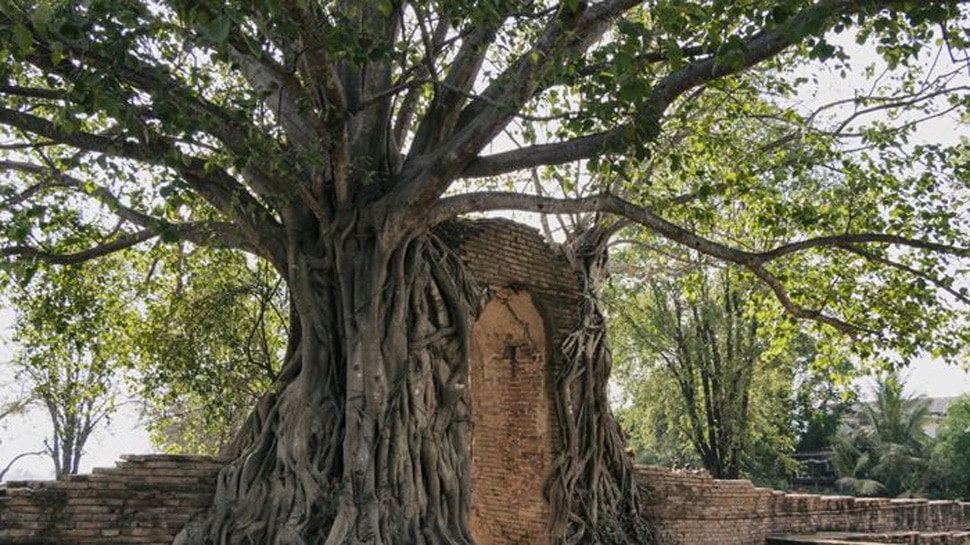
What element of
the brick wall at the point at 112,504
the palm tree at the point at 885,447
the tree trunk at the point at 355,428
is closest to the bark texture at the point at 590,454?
the tree trunk at the point at 355,428

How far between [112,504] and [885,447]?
88.9ft

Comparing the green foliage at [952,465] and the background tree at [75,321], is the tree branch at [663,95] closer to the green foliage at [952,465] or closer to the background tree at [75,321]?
the background tree at [75,321]

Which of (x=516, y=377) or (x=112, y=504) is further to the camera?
(x=516, y=377)

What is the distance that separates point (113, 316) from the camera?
9.68m

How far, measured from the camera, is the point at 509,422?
9234 millimetres

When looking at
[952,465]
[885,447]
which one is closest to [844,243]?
[952,465]

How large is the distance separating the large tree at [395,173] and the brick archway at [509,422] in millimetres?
358

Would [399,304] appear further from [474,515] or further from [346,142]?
[474,515]

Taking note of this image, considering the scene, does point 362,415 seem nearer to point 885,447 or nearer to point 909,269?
point 909,269

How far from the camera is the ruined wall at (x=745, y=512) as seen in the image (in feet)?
32.4

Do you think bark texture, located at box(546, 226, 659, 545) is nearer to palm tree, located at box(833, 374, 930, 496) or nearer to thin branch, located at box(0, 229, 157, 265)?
thin branch, located at box(0, 229, 157, 265)

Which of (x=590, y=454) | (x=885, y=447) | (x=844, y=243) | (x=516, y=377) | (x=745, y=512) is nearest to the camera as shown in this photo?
(x=844, y=243)

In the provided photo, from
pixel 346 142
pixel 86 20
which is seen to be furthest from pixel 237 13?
pixel 346 142

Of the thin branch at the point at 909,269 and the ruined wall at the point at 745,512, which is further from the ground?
the thin branch at the point at 909,269
